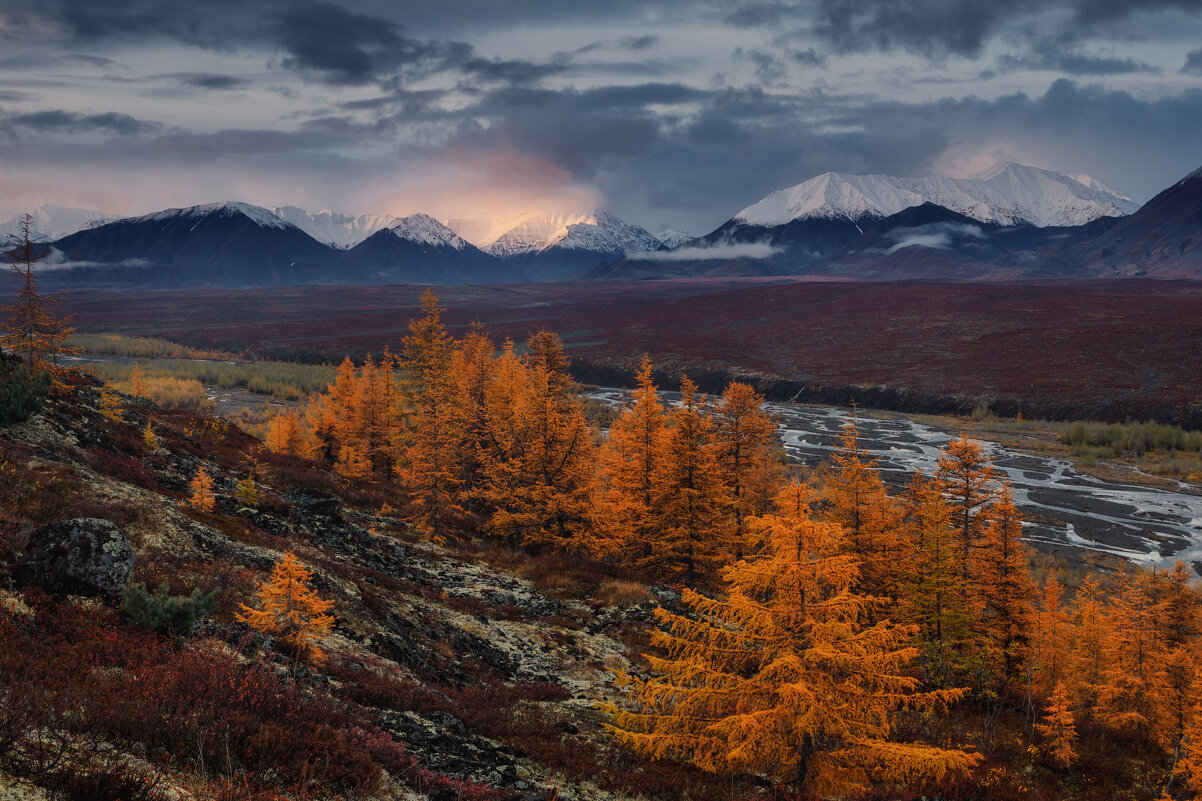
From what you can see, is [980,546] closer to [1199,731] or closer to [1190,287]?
[1199,731]

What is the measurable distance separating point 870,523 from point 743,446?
7.27 m

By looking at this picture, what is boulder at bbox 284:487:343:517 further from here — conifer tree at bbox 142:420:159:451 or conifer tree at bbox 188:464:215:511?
conifer tree at bbox 142:420:159:451

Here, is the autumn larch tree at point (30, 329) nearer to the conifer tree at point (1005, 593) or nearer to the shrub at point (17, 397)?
the shrub at point (17, 397)

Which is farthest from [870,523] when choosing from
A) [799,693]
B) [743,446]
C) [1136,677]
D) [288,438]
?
[288,438]

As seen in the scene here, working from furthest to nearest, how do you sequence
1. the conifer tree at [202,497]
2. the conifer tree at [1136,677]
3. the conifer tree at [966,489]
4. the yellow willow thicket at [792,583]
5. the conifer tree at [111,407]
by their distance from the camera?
the conifer tree at [111,407] → the conifer tree at [966,489] → the conifer tree at [1136,677] → the conifer tree at [202,497] → the yellow willow thicket at [792,583]

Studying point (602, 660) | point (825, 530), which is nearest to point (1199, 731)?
point (825, 530)

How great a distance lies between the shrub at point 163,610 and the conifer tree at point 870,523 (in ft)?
58.2

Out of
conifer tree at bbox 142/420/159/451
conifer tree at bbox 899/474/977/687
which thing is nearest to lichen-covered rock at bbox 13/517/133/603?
conifer tree at bbox 142/420/159/451

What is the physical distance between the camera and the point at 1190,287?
485 ft

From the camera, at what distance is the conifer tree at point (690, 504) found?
78.4 ft

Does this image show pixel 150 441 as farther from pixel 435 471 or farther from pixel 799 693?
pixel 799 693

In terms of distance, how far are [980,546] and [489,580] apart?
15286mm

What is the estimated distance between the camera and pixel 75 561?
7965 mm

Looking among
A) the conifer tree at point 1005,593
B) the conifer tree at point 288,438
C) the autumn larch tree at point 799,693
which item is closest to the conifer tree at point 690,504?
the conifer tree at point 1005,593
